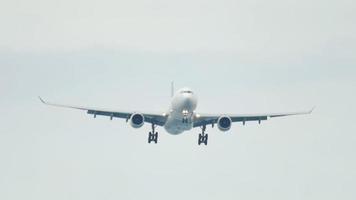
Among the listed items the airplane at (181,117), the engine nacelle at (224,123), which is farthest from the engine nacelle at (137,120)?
the engine nacelle at (224,123)

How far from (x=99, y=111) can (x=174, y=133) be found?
29.9 ft

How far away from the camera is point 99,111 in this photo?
10381cm

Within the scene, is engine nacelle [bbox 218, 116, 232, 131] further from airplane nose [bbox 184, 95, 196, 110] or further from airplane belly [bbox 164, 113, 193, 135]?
airplane nose [bbox 184, 95, 196, 110]

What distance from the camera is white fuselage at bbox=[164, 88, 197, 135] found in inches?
3723

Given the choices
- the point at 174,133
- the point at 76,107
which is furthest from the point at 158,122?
the point at 76,107

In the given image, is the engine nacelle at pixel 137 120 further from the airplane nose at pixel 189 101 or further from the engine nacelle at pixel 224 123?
the engine nacelle at pixel 224 123

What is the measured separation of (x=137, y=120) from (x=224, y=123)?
9.29 m

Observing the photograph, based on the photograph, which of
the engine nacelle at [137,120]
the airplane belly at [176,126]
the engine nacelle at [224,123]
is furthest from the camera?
the engine nacelle at [224,123]

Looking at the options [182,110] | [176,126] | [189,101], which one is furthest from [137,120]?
[189,101]

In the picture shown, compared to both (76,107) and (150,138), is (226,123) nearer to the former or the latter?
(150,138)

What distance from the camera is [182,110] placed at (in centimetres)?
Result: 9538

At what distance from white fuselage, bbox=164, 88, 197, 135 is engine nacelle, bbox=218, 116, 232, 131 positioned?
370 centimetres

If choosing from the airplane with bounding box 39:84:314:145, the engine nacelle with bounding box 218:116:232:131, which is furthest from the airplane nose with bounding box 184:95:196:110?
the engine nacelle with bounding box 218:116:232:131

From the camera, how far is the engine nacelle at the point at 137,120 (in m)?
99.6
